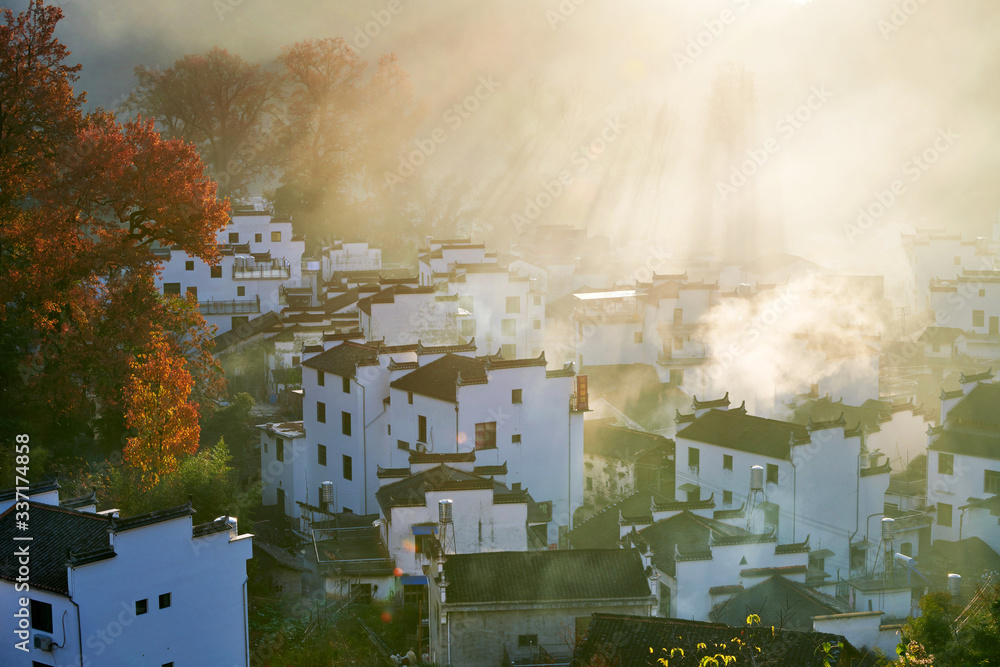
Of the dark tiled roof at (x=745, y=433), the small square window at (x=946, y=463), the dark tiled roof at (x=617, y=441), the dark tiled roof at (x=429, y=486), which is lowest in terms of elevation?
the small square window at (x=946, y=463)

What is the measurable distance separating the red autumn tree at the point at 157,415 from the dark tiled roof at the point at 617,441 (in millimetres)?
15427

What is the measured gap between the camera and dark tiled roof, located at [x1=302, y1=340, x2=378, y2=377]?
31016mm

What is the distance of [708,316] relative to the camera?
1863 inches

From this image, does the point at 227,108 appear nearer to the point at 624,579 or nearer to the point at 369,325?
the point at 369,325

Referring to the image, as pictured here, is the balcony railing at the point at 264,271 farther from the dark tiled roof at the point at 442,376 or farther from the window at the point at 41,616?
the window at the point at 41,616

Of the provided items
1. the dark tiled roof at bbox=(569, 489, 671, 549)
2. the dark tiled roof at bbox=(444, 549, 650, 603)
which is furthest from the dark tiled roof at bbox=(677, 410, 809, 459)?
the dark tiled roof at bbox=(444, 549, 650, 603)

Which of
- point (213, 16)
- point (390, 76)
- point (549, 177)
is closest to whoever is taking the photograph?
point (390, 76)

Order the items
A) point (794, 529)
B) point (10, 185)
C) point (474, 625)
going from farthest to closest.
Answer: point (794, 529) → point (10, 185) → point (474, 625)

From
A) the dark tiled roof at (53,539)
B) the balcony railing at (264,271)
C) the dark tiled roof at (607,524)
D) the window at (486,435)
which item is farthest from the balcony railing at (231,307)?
the dark tiled roof at (53,539)

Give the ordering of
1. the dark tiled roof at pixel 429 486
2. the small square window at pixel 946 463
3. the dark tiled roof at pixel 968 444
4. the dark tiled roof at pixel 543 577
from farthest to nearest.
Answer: the small square window at pixel 946 463
the dark tiled roof at pixel 968 444
the dark tiled roof at pixel 429 486
the dark tiled roof at pixel 543 577

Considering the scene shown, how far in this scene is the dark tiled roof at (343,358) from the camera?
3102 centimetres

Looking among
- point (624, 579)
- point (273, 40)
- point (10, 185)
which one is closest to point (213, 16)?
point (273, 40)

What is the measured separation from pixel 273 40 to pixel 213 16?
6446 millimetres

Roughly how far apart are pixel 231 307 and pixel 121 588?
2892cm
